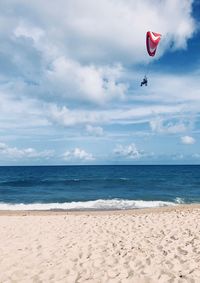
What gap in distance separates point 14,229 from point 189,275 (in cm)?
909

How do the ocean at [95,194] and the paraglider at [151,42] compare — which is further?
the ocean at [95,194]

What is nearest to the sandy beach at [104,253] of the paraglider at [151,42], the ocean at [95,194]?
the paraglider at [151,42]

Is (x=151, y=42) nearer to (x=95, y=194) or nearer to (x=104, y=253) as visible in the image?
(x=104, y=253)

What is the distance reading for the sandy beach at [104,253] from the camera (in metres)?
8.54

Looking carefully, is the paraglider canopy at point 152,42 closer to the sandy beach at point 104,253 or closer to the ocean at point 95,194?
the sandy beach at point 104,253

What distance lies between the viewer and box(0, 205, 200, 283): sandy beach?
8539mm

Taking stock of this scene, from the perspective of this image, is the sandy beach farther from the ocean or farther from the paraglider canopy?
the ocean

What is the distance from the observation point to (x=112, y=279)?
27.1 feet

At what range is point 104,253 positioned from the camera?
34.6ft

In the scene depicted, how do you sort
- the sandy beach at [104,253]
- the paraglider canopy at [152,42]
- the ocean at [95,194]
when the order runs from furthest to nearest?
the ocean at [95,194] < the paraglider canopy at [152,42] < the sandy beach at [104,253]

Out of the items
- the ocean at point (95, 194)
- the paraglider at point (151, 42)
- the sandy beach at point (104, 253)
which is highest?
the paraglider at point (151, 42)

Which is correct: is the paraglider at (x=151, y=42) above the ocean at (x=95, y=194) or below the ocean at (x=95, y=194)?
above

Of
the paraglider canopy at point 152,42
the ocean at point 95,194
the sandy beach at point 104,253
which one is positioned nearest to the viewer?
the sandy beach at point 104,253

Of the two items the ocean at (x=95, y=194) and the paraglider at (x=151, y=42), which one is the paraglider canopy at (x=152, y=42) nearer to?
the paraglider at (x=151, y=42)
